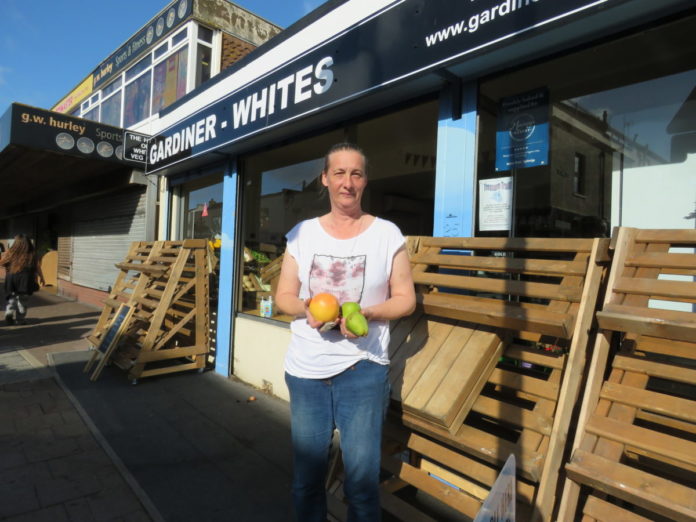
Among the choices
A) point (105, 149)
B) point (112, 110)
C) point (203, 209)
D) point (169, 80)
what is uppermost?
point (112, 110)

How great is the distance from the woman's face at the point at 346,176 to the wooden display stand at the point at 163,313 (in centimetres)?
392

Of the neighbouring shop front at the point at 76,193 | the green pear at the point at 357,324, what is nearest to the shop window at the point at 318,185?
the green pear at the point at 357,324

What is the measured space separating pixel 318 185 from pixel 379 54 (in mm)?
2131

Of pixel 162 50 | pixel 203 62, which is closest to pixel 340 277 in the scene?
pixel 203 62

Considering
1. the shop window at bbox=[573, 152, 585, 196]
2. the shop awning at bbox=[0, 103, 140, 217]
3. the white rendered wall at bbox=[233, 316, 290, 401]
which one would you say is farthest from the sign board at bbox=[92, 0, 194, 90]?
the shop window at bbox=[573, 152, 585, 196]

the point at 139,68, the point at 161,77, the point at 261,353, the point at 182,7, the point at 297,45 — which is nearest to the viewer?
the point at 297,45

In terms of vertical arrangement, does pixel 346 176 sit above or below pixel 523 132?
below

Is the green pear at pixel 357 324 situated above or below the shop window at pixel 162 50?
below

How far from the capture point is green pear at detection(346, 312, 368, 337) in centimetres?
159

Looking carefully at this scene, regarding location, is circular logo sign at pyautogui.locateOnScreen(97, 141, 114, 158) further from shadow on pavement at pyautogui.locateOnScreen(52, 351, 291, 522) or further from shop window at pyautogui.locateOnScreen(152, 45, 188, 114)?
shadow on pavement at pyautogui.locateOnScreen(52, 351, 291, 522)

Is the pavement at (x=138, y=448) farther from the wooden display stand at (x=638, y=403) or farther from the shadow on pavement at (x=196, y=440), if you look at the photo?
the wooden display stand at (x=638, y=403)

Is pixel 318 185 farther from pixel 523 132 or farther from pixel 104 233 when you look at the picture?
pixel 104 233

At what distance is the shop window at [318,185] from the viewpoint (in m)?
4.09

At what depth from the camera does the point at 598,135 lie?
9.29ft
